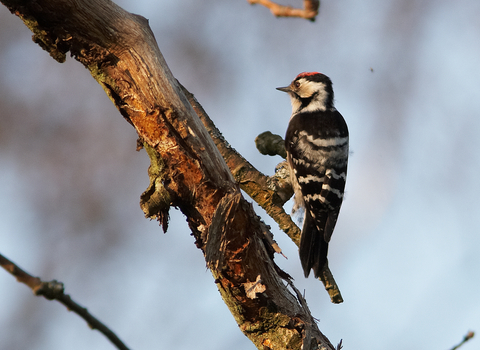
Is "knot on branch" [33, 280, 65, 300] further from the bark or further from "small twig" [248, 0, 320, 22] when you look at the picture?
the bark

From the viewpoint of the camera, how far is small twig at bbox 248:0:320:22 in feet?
3.70

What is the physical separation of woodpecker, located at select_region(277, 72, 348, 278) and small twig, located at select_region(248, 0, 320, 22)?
2.60m

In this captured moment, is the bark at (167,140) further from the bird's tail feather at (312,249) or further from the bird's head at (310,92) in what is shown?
the bird's head at (310,92)

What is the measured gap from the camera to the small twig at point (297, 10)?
113 centimetres

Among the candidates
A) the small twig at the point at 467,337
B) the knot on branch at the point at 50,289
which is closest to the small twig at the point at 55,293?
the knot on branch at the point at 50,289

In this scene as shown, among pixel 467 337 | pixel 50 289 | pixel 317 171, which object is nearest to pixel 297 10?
pixel 50 289

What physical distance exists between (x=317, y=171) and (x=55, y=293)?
332cm

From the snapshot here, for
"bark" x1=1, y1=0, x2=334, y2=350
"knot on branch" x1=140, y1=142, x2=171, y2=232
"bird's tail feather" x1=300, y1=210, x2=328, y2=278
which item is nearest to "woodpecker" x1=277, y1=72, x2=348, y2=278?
"bird's tail feather" x1=300, y1=210, x2=328, y2=278

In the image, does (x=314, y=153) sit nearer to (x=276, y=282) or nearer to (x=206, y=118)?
(x=206, y=118)

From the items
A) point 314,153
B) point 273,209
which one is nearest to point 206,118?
point 273,209

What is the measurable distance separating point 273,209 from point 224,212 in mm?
1266

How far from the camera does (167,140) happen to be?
2334 millimetres

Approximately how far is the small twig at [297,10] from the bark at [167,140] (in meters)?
1.22

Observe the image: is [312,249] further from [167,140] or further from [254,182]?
[167,140]
